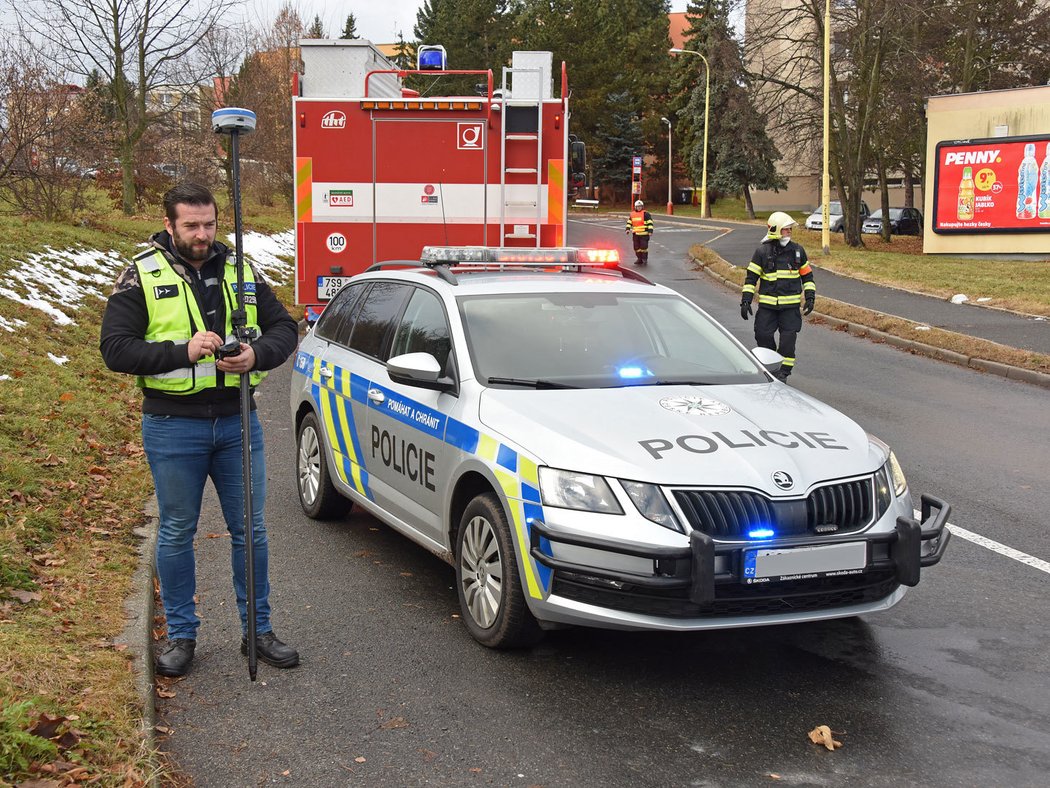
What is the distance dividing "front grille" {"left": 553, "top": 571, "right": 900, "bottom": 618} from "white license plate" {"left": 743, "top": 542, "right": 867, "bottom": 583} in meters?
A: 0.04

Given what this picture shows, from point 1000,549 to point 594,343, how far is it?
2.70 meters

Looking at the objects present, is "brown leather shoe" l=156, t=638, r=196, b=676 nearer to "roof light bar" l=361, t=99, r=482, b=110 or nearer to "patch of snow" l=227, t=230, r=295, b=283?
"roof light bar" l=361, t=99, r=482, b=110

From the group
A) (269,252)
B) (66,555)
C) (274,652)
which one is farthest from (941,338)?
(269,252)

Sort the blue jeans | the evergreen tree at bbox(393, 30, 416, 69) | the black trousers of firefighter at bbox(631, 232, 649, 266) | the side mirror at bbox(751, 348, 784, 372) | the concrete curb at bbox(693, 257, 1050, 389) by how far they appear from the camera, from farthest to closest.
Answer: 1. the evergreen tree at bbox(393, 30, 416, 69)
2. the black trousers of firefighter at bbox(631, 232, 649, 266)
3. the concrete curb at bbox(693, 257, 1050, 389)
4. the side mirror at bbox(751, 348, 784, 372)
5. the blue jeans

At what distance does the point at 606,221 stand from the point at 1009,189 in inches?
1112

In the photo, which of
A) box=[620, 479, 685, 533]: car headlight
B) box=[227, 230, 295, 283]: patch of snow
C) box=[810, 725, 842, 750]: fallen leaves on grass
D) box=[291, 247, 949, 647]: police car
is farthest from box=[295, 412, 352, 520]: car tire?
box=[227, 230, 295, 283]: patch of snow

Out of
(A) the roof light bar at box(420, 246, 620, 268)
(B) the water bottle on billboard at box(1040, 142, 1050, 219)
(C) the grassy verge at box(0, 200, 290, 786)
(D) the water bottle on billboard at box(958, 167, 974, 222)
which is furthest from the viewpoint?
(D) the water bottle on billboard at box(958, 167, 974, 222)

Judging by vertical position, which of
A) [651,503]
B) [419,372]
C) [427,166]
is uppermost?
[427,166]

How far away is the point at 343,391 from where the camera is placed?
6.55 m

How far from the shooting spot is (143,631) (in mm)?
4852

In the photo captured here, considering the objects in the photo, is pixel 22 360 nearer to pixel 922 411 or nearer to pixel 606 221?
pixel 922 411

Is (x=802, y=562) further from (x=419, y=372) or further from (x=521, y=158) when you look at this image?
(x=521, y=158)

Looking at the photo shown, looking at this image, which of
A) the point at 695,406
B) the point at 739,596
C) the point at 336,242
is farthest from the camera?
the point at 336,242

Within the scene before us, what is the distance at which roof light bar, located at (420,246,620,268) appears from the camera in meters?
6.47
